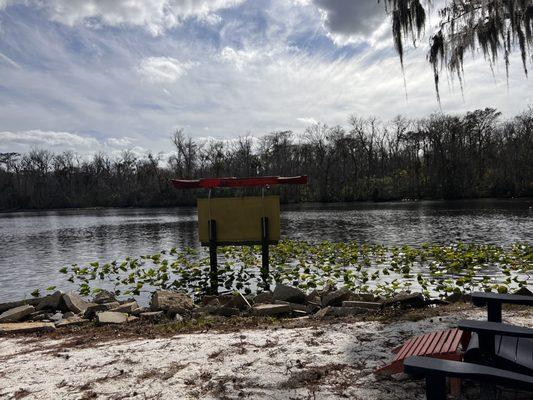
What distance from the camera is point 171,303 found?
7.82m

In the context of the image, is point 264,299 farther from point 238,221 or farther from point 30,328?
point 30,328

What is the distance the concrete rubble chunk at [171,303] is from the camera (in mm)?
7629

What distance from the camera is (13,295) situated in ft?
38.4

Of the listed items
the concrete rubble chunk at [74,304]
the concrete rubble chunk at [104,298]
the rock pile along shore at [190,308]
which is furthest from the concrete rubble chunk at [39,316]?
the concrete rubble chunk at [104,298]

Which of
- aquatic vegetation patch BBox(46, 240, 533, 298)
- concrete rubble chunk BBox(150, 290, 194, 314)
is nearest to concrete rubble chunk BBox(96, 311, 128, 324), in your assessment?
concrete rubble chunk BBox(150, 290, 194, 314)

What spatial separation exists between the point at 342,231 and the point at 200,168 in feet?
234

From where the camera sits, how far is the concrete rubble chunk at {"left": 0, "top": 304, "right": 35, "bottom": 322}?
26.0ft

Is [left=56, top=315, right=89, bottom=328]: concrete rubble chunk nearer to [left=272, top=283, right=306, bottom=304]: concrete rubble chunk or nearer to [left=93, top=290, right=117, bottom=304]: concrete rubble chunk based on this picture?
[left=93, top=290, right=117, bottom=304]: concrete rubble chunk

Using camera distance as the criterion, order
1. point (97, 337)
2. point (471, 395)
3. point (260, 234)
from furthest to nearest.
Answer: point (260, 234) < point (97, 337) < point (471, 395)

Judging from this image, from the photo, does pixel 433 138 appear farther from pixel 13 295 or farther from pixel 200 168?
pixel 13 295

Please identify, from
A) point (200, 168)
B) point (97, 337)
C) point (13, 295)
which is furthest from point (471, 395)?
point (200, 168)

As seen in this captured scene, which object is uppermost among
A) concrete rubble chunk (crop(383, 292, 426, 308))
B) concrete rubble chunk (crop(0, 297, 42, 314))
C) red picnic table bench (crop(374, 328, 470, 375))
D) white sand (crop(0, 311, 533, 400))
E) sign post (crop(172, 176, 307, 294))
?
sign post (crop(172, 176, 307, 294))

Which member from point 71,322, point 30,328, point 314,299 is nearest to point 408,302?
point 314,299

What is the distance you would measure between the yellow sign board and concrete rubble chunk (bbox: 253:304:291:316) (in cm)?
435
